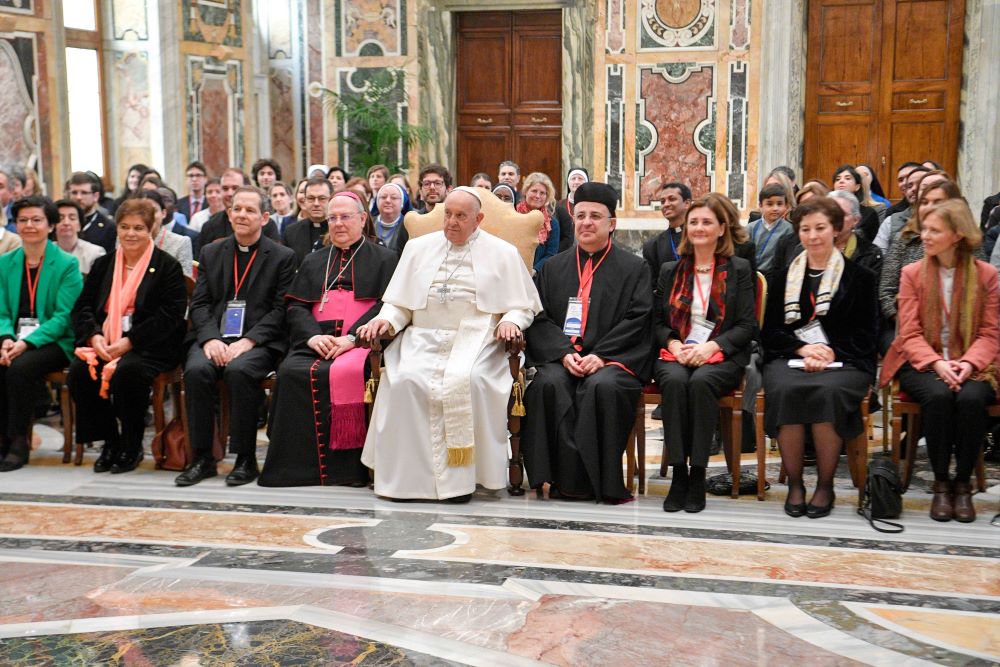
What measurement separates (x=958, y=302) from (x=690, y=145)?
5.93 meters

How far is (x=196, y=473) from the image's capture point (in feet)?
17.6

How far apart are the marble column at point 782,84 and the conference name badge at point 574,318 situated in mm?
5631

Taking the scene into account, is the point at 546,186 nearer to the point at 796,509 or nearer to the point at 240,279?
the point at 240,279

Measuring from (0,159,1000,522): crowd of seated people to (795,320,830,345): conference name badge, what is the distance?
12 mm

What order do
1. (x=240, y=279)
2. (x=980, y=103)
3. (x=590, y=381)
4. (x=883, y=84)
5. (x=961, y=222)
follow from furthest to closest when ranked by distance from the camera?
(x=883, y=84)
(x=980, y=103)
(x=240, y=279)
(x=590, y=381)
(x=961, y=222)

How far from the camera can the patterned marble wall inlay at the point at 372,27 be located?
11.1 m

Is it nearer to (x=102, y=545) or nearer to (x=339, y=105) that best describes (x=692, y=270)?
(x=102, y=545)

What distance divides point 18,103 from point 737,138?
6.40 m

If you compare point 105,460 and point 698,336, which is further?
point 105,460

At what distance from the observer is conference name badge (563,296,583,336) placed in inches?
206

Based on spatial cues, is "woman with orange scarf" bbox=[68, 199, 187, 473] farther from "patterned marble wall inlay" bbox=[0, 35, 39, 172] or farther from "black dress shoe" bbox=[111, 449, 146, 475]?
"patterned marble wall inlay" bbox=[0, 35, 39, 172]

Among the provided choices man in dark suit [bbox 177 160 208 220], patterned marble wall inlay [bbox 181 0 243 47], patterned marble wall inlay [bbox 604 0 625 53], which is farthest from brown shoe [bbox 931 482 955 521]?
patterned marble wall inlay [bbox 181 0 243 47]

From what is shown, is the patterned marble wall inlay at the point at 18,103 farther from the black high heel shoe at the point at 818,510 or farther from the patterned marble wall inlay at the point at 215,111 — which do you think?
the black high heel shoe at the point at 818,510

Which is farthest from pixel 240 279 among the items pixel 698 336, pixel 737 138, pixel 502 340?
pixel 737 138
